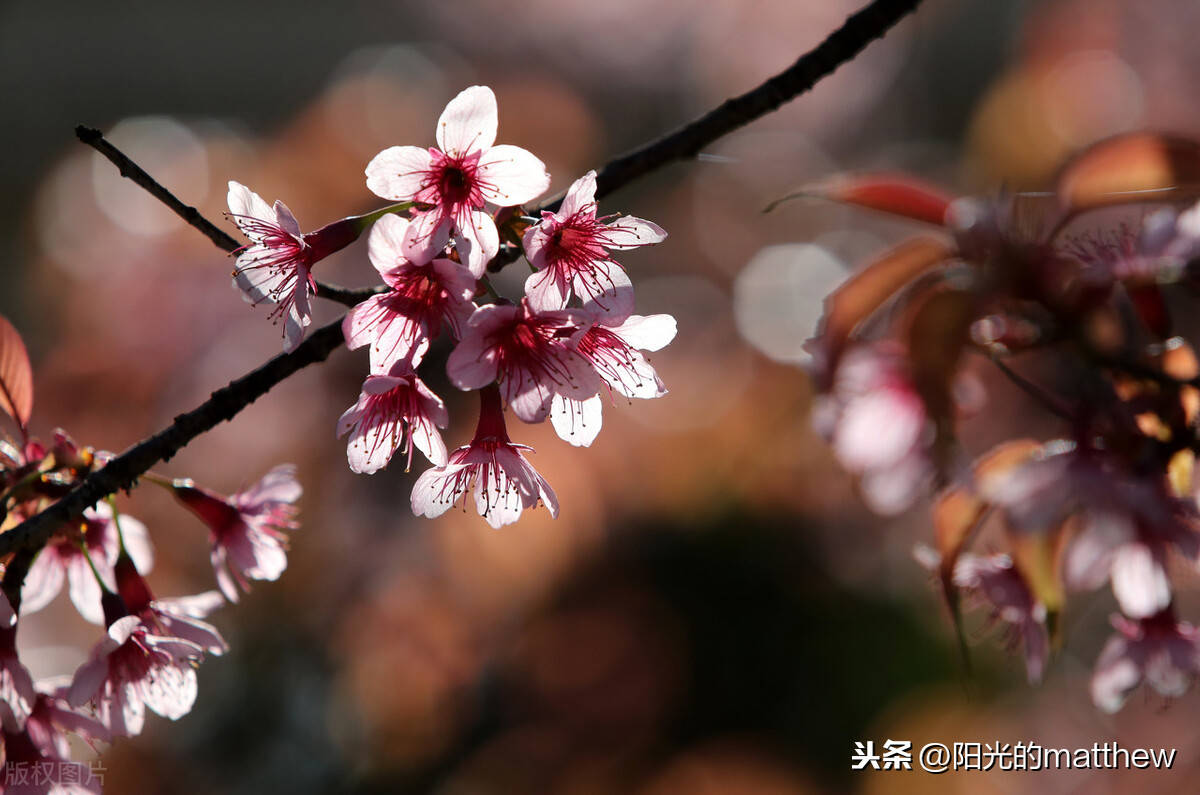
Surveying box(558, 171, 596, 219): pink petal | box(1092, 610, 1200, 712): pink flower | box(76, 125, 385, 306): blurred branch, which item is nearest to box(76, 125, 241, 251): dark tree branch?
box(76, 125, 385, 306): blurred branch

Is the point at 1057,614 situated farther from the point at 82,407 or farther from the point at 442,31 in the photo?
the point at 442,31

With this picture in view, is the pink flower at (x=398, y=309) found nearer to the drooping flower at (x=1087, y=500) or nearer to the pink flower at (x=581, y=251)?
the pink flower at (x=581, y=251)

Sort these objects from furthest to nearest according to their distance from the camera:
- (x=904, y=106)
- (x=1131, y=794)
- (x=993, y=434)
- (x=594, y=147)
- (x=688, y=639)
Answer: (x=904, y=106), (x=594, y=147), (x=688, y=639), (x=993, y=434), (x=1131, y=794)

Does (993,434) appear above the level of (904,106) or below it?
below

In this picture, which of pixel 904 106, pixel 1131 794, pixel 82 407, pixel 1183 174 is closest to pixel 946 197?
pixel 1183 174

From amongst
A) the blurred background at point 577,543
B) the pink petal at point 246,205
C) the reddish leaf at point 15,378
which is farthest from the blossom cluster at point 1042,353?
the blurred background at point 577,543
